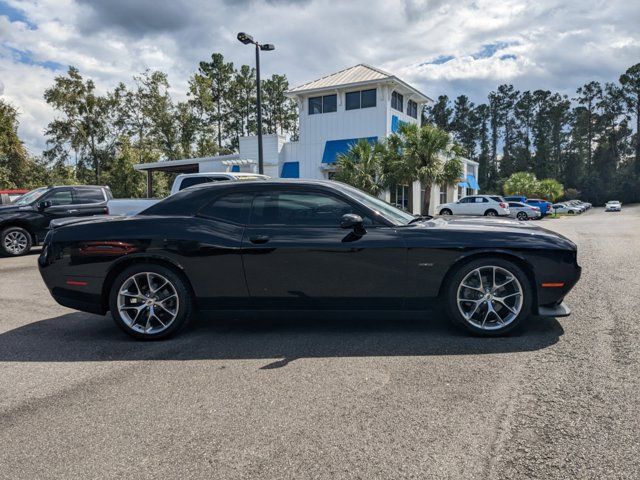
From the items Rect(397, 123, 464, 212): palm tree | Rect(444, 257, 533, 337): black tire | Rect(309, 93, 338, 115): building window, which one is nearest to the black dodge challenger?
Rect(444, 257, 533, 337): black tire

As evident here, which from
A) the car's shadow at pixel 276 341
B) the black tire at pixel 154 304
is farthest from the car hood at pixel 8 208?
the black tire at pixel 154 304

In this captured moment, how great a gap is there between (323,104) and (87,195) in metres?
18.5

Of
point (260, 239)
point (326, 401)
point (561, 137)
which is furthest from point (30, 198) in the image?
point (561, 137)

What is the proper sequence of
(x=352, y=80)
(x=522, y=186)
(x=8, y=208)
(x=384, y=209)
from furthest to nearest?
(x=522, y=186) < (x=352, y=80) < (x=8, y=208) < (x=384, y=209)

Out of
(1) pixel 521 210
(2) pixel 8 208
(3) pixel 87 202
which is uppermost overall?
(3) pixel 87 202

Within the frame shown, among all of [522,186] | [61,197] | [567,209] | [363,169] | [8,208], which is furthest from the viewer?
[522,186]

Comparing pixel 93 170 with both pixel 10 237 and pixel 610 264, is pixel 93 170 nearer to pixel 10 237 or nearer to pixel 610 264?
pixel 10 237

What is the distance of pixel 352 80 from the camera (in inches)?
1024

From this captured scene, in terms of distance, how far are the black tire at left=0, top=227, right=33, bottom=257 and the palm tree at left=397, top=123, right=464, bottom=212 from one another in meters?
16.1

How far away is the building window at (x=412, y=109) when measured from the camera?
95.9 feet

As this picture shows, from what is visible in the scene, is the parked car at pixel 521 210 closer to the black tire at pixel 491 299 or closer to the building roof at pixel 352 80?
the building roof at pixel 352 80

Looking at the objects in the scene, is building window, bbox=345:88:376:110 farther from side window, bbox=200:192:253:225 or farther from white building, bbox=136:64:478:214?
side window, bbox=200:192:253:225

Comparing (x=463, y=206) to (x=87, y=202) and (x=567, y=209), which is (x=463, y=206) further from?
(x=567, y=209)

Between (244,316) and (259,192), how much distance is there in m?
1.20
